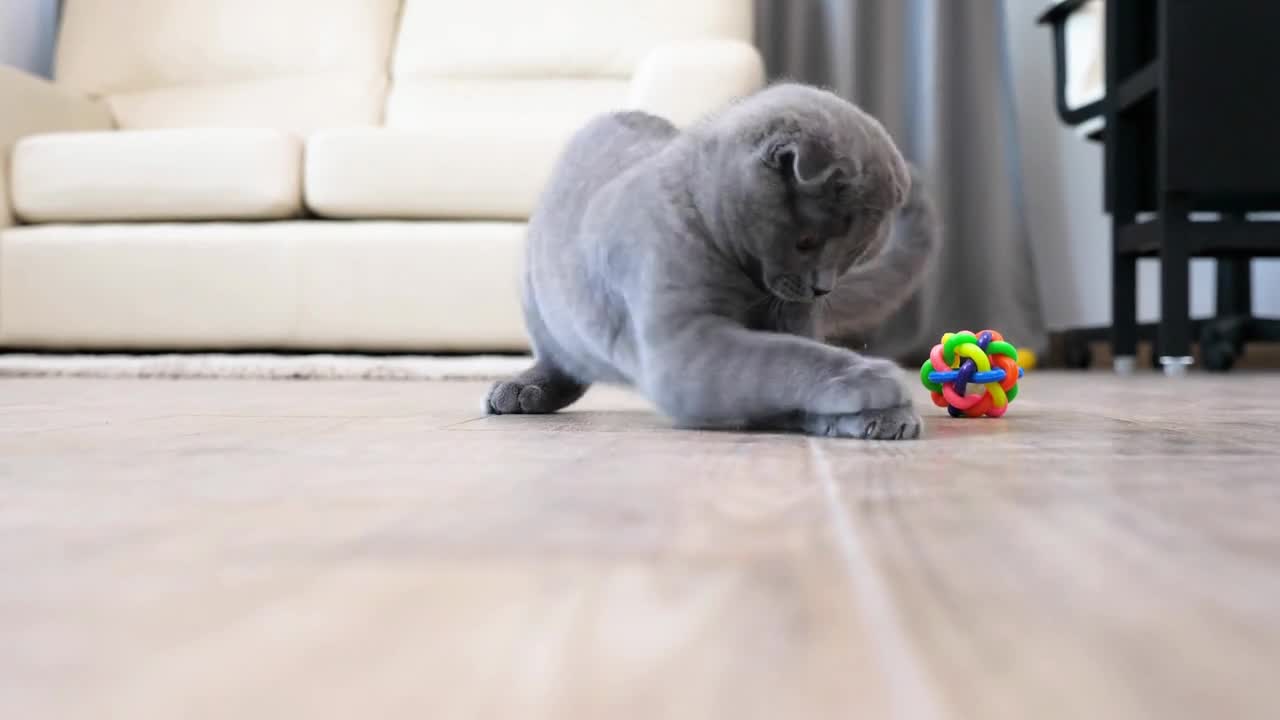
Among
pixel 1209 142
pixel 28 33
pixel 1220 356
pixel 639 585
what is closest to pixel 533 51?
pixel 28 33

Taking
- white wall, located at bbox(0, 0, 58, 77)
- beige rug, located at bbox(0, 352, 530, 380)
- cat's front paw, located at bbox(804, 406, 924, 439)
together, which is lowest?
beige rug, located at bbox(0, 352, 530, 380)

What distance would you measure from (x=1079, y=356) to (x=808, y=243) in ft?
8.48

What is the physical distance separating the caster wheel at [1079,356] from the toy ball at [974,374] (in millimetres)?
2229

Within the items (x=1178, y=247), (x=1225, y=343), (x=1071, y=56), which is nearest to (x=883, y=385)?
(x=1178, y=247)

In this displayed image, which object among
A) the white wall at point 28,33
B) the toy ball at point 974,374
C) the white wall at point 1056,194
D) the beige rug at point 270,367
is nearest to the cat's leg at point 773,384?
the toy ball at point 974,374

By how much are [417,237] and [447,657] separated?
2281 millimetres

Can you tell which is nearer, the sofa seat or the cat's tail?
the cat's tail

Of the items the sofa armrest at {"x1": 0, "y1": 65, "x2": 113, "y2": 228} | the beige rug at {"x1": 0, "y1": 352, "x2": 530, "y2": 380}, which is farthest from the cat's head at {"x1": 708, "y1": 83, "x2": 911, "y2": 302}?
the sofa armrest at {"x1": 0, "y1": 65, "x2": 113, "y2": 228}

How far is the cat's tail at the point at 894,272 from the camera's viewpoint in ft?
4.30

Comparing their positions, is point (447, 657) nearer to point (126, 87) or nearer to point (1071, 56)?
point (1071, 56)

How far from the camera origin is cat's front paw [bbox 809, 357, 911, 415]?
979 millimetres

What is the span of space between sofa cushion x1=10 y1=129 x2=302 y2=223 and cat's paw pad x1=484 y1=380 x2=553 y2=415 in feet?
4.89

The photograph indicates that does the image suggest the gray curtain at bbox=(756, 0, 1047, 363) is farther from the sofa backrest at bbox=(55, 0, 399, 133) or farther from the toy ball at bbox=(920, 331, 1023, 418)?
the toy ball at bbox=(920, 331, 1023, 418)

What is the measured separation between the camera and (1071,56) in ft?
10.5
